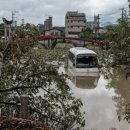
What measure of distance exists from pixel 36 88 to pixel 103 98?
10731mm

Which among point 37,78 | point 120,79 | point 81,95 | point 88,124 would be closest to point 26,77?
point 37,78

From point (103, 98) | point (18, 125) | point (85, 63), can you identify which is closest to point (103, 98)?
point (103, 98)

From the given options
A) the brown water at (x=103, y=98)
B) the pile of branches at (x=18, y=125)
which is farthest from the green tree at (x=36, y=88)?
the brown water at (x=103, y=98)

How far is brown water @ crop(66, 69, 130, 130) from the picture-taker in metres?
14.9

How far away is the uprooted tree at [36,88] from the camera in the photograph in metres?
9.31

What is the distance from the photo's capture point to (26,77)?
32.0ft

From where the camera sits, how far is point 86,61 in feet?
103

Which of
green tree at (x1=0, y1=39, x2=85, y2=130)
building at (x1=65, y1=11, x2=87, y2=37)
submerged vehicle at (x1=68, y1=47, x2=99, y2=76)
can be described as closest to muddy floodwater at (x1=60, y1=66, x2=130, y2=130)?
submerged vehicle at (x1=68, y1=47, x2=99, y2=76)

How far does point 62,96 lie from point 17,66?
1.35 metres

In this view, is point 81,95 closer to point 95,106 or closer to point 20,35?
point 95,106

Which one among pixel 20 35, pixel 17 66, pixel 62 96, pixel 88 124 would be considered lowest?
pixel 88 124

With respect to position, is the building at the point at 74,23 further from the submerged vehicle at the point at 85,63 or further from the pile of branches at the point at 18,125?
the pile of branches at the point at 18,125

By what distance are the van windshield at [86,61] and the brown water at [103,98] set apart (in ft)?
4.66

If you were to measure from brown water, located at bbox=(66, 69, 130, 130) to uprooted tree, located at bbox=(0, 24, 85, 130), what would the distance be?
4225 mm
